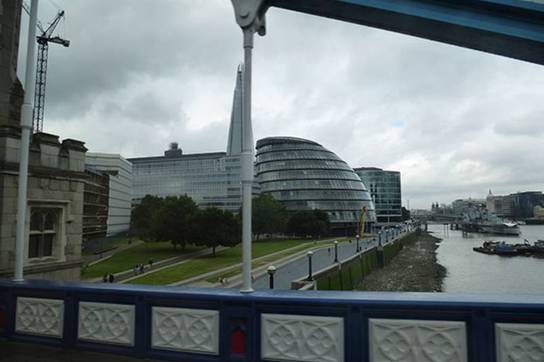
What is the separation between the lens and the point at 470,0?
4.30m

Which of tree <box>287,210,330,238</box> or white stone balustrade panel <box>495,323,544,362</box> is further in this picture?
tree <box>287,210,330,238</box>

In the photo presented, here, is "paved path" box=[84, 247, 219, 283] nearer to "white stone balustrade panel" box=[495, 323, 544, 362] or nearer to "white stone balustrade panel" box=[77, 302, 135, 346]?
"white stone balustrade panel" box=[77, 302, 135, 346]

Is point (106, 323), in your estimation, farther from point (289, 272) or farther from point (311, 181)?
point (311, 181)

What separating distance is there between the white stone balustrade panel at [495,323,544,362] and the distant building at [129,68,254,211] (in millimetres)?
121078

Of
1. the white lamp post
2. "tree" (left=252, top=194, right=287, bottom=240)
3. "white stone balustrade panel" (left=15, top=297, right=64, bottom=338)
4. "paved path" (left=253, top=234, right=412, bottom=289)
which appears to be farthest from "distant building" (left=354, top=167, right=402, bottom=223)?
"white stone balustrade panel" (left=15, top=297, right=64, bottom=338)

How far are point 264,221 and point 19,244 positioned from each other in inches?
2578

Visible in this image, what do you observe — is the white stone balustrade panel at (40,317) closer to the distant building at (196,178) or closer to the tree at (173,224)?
the tree at (173,224)

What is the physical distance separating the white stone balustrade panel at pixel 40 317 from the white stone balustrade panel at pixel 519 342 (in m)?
5.26

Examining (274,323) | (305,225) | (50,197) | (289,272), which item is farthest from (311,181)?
(274,323)

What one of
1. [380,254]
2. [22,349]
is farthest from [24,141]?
[380,254]

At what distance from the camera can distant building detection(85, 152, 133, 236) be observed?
101 meters

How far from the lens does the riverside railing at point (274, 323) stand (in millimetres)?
3668

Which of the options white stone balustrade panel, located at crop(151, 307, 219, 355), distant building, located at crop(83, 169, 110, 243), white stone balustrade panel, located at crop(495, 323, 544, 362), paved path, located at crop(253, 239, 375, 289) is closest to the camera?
white stone balustrade panel, located at crop(495, 323, 544, 362)

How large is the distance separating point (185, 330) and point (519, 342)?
3.51m
